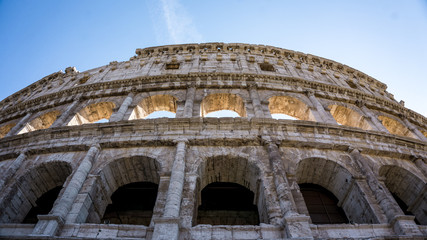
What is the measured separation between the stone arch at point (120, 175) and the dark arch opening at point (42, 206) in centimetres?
227

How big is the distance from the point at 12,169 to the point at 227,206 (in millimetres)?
6339

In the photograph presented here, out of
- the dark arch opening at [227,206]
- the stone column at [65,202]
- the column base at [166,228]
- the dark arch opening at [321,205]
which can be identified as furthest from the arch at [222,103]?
the column base at [166,228]

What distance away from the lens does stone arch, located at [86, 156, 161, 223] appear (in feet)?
23.4

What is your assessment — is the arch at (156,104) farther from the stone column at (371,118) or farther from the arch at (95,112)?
the stone column at (371,118)

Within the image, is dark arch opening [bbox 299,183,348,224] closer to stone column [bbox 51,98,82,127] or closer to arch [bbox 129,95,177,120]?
arch [bbox 129,95,177,120]

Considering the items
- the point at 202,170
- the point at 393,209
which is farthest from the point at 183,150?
the point at 393,209

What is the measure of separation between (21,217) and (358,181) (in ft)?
29.3

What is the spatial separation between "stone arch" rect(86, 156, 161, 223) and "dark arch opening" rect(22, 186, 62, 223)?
2272mm

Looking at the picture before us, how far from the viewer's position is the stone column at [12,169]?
24.5 ft

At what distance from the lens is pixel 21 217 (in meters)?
7.30

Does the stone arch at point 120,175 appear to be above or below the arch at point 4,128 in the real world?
below

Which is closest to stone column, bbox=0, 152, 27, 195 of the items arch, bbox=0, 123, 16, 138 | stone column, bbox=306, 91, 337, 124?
arch, bbox=0, 123, 16, 138

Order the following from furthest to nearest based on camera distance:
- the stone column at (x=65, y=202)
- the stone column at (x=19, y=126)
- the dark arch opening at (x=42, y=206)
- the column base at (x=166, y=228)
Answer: the stone column at (x=19, y=126) → the dark arch opening at (x=42, y=206) → the stone column at (x=65, y=202) → the column base at (x=166, y=228)

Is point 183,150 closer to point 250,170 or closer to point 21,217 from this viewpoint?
point 250,170
